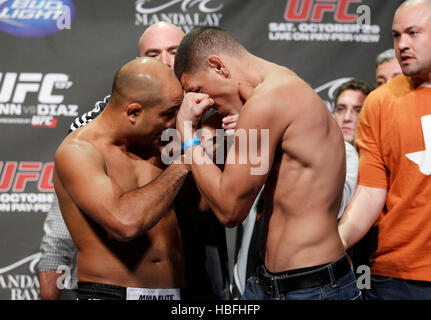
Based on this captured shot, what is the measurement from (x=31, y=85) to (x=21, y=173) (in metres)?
0.58

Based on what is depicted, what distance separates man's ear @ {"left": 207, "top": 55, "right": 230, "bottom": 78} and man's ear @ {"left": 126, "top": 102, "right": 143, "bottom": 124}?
303 millimetres

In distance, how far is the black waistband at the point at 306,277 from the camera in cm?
185

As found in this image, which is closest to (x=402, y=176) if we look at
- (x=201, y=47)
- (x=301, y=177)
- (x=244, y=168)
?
(x=301, y=177)

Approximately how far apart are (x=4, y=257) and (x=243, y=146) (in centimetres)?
236

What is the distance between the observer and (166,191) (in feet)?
6.33

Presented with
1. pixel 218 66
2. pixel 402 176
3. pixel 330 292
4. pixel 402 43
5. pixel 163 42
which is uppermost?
pixel 163 42

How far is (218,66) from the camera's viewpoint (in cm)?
200

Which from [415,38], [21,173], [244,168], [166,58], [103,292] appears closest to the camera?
[244,168]

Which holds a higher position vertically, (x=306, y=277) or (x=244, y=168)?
(x=244, y=168)

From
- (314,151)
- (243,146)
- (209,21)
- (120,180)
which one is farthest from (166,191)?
(209,21)

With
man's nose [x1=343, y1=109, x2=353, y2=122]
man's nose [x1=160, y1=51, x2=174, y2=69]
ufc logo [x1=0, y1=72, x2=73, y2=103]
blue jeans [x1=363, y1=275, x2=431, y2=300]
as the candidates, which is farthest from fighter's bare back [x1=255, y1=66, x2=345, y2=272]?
ufc logo [x1=0, y1=72, x2=73, y2=103]

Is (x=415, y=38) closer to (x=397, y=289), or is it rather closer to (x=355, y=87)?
(x=355, y=87)

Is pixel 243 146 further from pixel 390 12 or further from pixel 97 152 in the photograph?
pixel 390 12

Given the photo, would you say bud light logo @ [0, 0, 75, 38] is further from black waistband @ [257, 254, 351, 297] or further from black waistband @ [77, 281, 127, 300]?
black waistband @ [257, 254, 351, 297]
